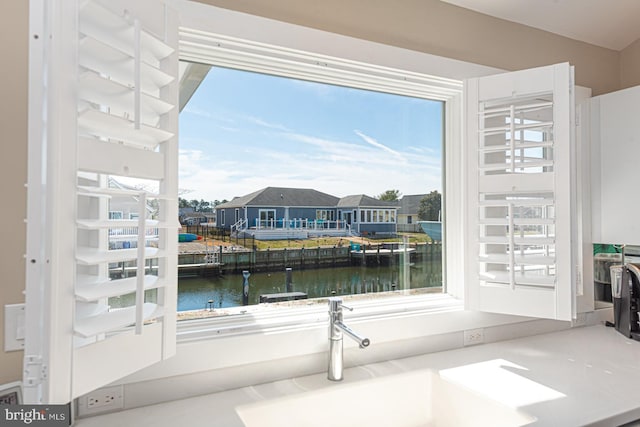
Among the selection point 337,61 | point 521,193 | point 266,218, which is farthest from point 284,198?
point 521,193

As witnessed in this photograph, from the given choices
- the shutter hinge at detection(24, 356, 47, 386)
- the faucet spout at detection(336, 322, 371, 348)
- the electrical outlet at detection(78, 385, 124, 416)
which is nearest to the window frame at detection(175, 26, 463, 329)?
the faucet spout at detection(336, 322, 371, 348)

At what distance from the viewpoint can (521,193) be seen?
1.64m

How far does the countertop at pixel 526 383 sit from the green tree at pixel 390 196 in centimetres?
70

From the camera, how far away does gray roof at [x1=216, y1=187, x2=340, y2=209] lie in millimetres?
1510

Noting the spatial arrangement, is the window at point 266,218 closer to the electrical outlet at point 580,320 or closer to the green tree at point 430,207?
the green tree at point 430,207

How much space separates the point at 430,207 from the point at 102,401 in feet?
5.01

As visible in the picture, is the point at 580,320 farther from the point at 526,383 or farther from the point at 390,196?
the point at 390,196

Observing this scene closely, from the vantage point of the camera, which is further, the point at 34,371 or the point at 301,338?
the point at 301,338

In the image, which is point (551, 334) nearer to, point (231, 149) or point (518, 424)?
point (518, 424)

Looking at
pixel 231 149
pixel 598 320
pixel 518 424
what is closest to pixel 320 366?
pixel 518 424

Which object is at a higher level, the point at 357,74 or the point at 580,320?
the point at 357,74

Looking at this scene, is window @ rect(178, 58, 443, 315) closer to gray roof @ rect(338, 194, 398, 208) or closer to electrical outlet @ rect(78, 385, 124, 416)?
gray roof @ rect(338, 194, 398, 208)

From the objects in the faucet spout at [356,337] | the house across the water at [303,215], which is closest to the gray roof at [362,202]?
the house across the water at [303,215]

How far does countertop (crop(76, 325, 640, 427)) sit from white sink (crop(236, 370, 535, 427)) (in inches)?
1.2
